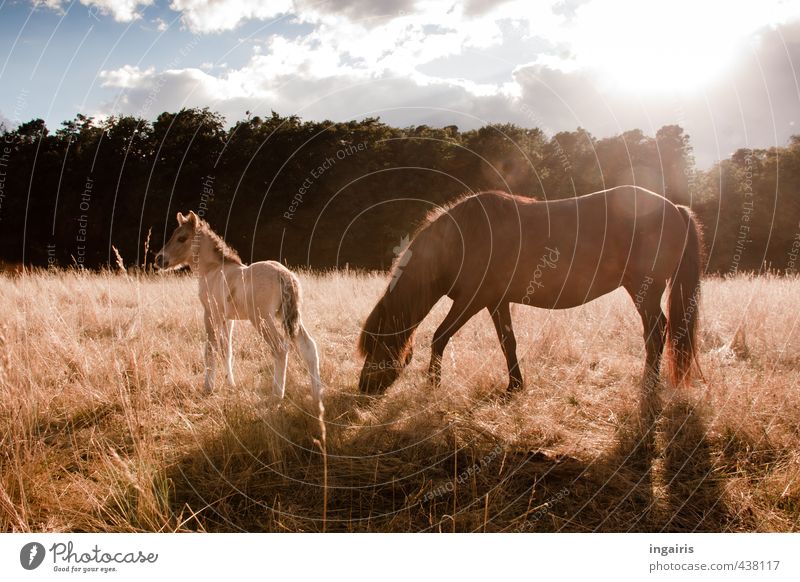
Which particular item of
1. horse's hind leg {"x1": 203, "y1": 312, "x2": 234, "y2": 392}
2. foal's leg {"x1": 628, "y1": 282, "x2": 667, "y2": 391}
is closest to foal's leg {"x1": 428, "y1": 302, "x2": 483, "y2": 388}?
foal's leg {"x1": 628, "y1": 282, "x2": 667, "y2": 391}

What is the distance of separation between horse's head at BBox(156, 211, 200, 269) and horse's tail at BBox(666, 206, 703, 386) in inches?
227

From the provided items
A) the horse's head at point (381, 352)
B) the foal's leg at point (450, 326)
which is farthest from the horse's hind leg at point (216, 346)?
the foal's leg at point (450, 326)

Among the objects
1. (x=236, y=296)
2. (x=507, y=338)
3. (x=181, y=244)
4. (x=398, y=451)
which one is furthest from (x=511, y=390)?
(x=181, y=244)

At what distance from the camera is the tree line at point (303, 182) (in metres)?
16.8

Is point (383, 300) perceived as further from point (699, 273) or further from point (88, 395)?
point (699, 273)

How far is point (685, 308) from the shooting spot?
527 cm

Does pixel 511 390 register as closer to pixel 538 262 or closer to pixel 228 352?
pixel 538 262

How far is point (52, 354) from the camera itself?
537 centimetres

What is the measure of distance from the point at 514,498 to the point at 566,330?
165 inches

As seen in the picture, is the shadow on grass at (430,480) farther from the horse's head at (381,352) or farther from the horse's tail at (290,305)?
the horse's tail at (290,305)

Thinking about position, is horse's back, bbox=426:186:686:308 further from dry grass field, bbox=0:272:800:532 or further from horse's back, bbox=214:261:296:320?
horse's back, bbox=214:261:296:320

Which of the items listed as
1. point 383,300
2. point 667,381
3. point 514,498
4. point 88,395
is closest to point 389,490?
point 514,498
